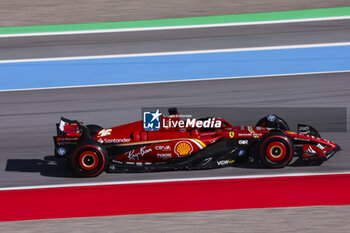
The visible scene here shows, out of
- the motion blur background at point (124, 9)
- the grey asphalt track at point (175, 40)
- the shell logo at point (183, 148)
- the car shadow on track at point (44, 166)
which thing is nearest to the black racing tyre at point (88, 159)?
the car shadow on track at point (44, 166)

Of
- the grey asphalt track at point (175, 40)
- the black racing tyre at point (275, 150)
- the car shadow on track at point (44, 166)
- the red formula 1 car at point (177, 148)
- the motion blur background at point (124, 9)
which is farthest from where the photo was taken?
the motion blur background at point (124, 9)

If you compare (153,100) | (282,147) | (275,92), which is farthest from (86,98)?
(282,147)

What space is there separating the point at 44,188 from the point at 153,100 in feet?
13.0

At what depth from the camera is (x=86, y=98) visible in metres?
12.2

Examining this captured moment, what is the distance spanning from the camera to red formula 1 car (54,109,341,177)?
28.2 feet

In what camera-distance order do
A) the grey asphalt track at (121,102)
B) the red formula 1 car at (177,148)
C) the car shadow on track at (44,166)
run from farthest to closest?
the grey asphalt track at (121,102)
the car shadow on track at (44,166)
the red formula 1 car at (177,148)

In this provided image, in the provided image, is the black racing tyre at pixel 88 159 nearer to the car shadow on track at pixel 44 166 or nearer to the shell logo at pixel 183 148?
the car shadow on track at pixel 44 166

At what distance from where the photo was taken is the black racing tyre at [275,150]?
848 centimetres

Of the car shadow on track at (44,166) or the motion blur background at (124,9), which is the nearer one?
the car shadow on track at (44,166)

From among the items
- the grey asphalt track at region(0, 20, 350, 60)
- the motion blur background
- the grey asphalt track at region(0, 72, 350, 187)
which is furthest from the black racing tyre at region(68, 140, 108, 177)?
the motion blur background

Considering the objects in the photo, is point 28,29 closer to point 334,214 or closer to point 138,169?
point 138,169

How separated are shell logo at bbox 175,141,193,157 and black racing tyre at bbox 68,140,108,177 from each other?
96 cm

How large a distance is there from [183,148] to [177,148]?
81 mm

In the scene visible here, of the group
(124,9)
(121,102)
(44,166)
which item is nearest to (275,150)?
(44,166)
